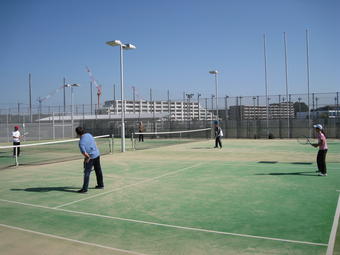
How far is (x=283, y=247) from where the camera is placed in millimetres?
4914

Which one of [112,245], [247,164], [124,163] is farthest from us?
[124,163]

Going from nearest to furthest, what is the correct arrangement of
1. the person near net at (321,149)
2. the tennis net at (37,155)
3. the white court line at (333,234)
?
1. the white court line at (333,234)
2. the person near net at (321,149)
3. the tennis net at (37,155)

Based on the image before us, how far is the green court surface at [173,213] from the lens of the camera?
511 cm

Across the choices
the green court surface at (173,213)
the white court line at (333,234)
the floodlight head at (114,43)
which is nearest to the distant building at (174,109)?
the floodlight head at (114,43)

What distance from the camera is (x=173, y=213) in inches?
268

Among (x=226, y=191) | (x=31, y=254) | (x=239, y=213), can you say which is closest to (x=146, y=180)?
(x=226, y=191)

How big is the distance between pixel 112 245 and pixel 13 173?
8911 mm

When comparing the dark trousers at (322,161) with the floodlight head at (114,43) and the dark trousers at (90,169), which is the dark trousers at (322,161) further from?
the floodlight head at (114,43)

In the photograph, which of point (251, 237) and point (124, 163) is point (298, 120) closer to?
point (124, 163)

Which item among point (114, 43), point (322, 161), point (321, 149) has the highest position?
point (114, 43)

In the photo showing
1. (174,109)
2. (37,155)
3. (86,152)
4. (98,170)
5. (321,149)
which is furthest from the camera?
(174,109)

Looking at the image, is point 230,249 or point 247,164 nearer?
point 230,249

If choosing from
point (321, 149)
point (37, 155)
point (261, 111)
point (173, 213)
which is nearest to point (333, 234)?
point (173, 213)

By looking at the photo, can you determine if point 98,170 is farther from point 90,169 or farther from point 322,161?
point 322,161
